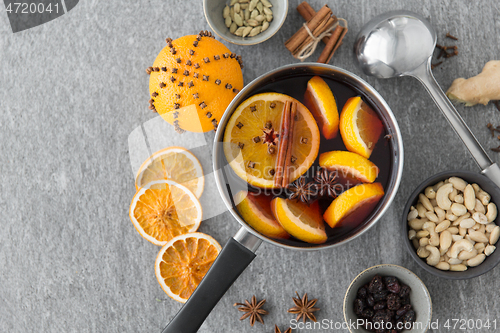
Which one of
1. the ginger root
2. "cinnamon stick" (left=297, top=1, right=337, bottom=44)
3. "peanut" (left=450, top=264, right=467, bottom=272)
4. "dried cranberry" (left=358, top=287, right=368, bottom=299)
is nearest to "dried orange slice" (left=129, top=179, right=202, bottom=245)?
"dried cranberry" (left=358, top=287, right=368, bottom=299)

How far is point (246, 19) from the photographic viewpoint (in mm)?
937

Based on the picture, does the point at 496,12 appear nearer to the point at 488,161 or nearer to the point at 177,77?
the point at 488,161

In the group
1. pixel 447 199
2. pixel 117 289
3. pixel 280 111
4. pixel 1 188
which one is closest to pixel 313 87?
pixel 280 111

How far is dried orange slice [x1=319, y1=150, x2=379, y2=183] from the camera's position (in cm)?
79

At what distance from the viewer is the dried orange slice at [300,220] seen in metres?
0.77

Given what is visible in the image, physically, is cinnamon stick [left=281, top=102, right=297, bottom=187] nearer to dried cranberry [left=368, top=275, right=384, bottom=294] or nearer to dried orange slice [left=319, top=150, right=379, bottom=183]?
dried orange slice [left=319, top=150, right=379, bottom=183]

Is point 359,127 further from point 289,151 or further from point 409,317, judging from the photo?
point 409,317

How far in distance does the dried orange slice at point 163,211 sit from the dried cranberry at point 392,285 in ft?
1.79

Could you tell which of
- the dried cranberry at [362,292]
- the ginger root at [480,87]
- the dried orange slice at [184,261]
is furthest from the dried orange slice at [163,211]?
the ginger root at [480,87]

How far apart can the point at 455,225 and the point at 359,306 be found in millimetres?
337

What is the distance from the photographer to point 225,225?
98 centimetres

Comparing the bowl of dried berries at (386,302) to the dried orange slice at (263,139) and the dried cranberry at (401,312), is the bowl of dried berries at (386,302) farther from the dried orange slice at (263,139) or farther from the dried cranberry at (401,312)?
the dried orange slice at (263,139)

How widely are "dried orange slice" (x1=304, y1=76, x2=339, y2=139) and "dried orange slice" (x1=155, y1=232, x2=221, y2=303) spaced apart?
0.44 metres

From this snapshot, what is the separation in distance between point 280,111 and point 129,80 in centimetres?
50
